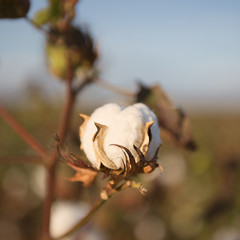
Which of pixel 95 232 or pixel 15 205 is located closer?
pixel 95 232

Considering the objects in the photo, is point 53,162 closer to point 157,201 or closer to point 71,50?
point 71,50

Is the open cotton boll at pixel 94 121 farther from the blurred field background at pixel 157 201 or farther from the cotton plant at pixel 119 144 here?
the blurred field background at pixel 157 201

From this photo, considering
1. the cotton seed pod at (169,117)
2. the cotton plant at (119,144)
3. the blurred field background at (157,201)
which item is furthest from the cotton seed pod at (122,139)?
the blurred field background at (157,201)

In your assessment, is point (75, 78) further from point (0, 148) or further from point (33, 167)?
point (0, 148)

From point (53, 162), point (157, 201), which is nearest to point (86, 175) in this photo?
point (53, 162)

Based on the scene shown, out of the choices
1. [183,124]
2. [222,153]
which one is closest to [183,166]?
[222,153]

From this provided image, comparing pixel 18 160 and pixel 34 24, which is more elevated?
pixel 34 24

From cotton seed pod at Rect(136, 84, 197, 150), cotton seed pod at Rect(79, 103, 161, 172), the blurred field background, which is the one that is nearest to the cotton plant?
cotton seed pod at Rect(79, 103, 161, 172)

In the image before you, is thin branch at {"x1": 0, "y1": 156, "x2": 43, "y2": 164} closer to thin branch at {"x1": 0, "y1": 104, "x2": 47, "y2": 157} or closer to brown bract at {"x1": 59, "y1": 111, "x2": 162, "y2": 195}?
thin branch at {"x1": 0, "y1": 104, "x2": 47, "y2": 157}
